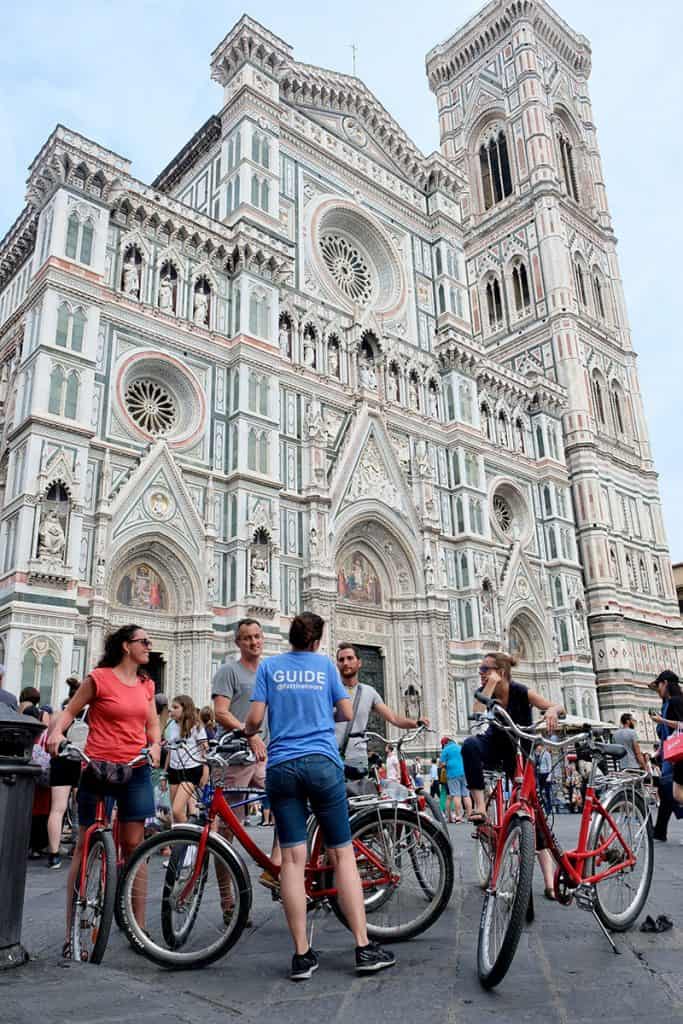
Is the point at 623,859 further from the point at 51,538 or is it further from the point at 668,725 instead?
the point at 51,538

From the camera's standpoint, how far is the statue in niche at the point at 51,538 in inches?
616

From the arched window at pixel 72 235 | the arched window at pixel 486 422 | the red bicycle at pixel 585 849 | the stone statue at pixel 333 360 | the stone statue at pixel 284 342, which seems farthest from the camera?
the arched window at pixel 486 422

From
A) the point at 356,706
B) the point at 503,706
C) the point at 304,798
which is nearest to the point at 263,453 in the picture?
the point at 356,706

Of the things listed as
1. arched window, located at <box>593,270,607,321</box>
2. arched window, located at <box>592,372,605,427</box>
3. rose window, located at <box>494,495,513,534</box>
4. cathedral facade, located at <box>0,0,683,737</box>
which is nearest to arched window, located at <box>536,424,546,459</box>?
cathedral facade, located at <box>0,0,683,737</box>

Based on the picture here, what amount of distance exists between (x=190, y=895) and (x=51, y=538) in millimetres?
13046

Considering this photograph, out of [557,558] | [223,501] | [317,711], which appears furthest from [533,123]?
[317,711]

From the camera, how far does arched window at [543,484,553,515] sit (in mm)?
29197

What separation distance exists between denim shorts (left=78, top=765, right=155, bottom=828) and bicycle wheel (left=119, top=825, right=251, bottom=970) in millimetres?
445

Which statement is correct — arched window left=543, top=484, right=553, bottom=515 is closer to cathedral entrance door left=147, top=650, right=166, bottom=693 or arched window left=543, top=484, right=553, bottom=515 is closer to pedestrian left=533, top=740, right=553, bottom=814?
cathedral entrance door left=147, top=650, right=166, bottom=693

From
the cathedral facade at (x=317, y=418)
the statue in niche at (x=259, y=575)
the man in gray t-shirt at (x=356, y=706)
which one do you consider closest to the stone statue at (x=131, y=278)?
the cathedral facade at (x=317, y=418)

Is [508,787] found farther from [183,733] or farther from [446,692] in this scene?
[446,692]

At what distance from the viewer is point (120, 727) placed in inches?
173

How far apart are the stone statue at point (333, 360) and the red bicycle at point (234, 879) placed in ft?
65.3

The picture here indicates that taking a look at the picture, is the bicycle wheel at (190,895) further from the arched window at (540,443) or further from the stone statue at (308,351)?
the arched window at (540,443)
